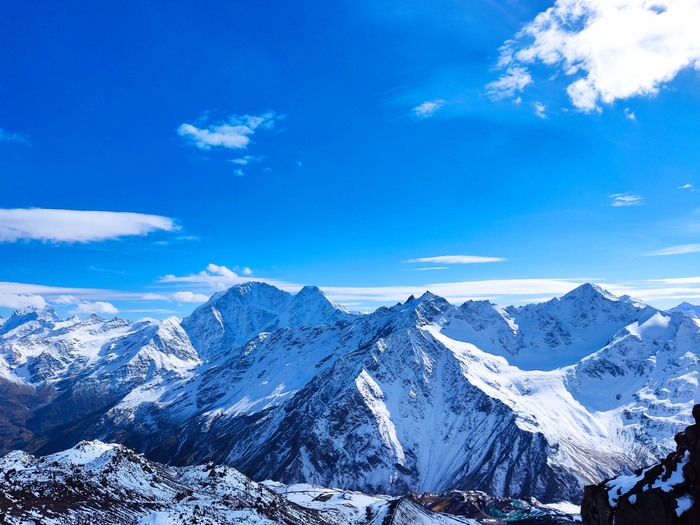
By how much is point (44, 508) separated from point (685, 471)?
330 ft

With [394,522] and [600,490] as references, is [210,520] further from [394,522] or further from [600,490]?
[600,490]

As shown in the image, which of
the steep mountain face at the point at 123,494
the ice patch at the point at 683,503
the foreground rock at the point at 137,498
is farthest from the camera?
the foreground rock at the point at 137,498

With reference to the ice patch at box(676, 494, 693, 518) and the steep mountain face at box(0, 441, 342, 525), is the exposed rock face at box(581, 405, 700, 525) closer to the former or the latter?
the ice patch at box(676, 494, 693, 518)

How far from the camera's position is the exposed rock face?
149 ft

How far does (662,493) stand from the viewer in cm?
4706

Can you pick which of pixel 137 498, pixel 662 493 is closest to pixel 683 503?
pixel 662 493

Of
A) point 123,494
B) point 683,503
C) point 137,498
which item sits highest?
point 683,503

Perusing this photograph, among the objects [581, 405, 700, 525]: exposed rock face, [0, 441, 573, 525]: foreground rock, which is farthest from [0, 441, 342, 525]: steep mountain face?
[581, 405, 700, 525]: exposed rock face

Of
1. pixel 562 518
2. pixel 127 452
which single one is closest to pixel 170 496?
pixel 127 452

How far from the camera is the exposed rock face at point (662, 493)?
45375 millimetres

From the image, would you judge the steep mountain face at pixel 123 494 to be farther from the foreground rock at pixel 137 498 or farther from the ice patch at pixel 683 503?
the ice patch at pixel 683 503

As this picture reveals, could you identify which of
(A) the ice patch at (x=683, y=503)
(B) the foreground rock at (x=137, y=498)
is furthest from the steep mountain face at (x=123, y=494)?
(A) the ice patch at (x=683, y=503)

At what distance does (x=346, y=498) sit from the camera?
180875mm

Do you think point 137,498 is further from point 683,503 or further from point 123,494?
point 683,503
